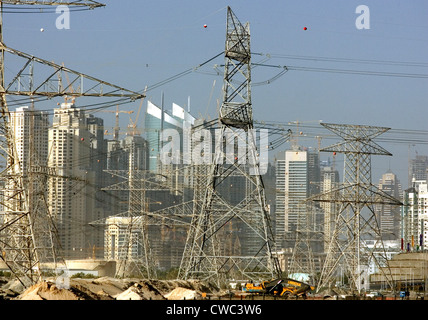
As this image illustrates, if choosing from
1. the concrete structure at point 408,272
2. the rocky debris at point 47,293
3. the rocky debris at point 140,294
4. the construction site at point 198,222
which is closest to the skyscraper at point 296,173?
the construction site at point 198,222

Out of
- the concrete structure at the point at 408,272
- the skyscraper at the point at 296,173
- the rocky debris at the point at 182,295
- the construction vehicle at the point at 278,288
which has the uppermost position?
the skyscraper at the point at 296,173

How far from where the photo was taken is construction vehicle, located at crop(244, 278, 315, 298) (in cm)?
4503

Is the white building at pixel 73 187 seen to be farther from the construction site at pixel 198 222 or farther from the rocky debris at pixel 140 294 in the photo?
the rocky debris at pixel 140 294

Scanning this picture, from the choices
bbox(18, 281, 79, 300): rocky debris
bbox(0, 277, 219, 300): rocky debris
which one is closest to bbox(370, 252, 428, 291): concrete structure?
bbox(0, 277, 219, 300): rocky debris

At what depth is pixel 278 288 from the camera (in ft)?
148

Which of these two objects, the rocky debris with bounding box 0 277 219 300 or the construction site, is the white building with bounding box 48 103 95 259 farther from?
the rocky debris with bounding box 0 277 219 300

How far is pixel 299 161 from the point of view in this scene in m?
179

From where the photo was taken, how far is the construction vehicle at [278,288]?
45031 mm

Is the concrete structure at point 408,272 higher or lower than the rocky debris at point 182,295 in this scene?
lower

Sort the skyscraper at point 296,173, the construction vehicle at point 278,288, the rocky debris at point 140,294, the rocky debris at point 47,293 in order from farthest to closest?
the skyscraper at point 296,173 < the construction vehicle at point 278,288 < the rocky debris at point 140,294 < the rocky debris at point 47,293

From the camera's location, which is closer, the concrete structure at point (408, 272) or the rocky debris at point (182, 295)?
the rocky debris at point (182, 295)

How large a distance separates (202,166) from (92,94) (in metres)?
37.3
